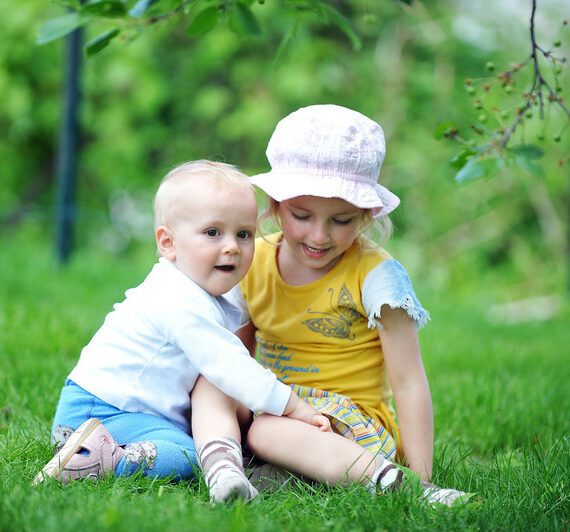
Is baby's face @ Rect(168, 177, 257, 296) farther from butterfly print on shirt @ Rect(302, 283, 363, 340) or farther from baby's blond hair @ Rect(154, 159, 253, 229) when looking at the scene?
butterfly print on shirt @ Rect(302, 283, 363, 340)

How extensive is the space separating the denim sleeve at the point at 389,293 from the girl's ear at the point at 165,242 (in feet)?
1.66

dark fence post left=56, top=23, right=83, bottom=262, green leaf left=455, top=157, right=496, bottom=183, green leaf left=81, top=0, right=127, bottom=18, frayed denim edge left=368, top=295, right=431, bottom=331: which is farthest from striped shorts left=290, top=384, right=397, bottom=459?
dark fence post left=56, top=23, right=83, bottom=262

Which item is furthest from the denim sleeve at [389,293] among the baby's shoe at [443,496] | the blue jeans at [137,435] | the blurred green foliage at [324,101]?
the blurred green foliage at [324,101]

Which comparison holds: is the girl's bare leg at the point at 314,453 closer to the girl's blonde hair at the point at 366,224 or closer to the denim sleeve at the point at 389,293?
the denim sleeve at the point at 389,293

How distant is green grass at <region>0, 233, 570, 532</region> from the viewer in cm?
168

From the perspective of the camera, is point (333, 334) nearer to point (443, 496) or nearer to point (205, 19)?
point (443, 496)

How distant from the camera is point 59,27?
7.50 ft

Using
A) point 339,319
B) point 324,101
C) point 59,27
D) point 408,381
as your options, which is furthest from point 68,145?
point 408,381

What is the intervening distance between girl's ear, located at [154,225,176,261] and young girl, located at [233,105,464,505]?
27 centimetres

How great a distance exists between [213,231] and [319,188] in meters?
0.29

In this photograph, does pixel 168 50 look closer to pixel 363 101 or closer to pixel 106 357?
pixel 363 101

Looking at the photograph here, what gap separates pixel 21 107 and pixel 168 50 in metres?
1.44

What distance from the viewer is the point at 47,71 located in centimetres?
780

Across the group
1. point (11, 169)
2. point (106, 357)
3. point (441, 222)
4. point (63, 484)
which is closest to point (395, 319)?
point (106, 357)
